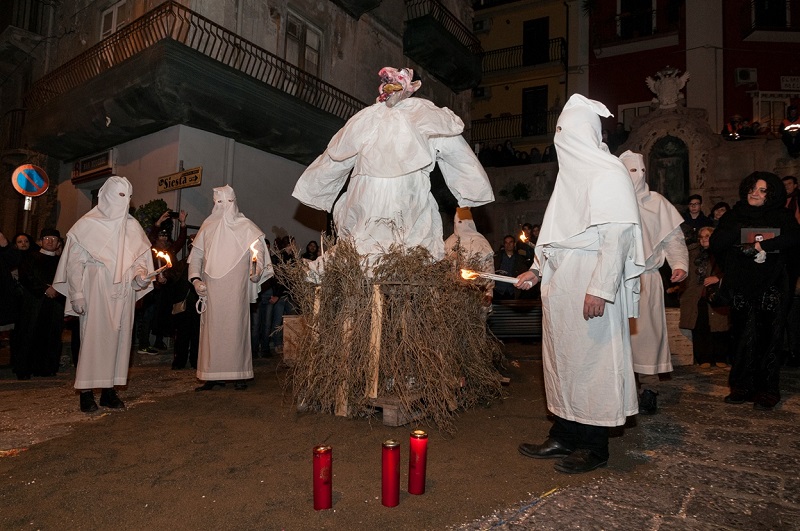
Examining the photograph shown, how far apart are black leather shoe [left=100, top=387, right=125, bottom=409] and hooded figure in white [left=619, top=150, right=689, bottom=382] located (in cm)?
440

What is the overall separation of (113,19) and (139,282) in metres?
11.2

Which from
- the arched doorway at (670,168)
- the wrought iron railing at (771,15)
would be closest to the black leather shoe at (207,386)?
the arched doorway at (670,168)

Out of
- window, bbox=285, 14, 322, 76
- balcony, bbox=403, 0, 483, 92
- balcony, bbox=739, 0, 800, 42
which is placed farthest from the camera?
balcony, bbox=739, 0, 800, 42

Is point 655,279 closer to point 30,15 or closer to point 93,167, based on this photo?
point 93,167

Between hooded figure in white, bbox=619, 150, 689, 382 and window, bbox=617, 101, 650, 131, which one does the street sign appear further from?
window, bbox=617, 101, 650, 131

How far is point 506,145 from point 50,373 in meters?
17.0

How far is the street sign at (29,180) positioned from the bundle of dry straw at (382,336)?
33.5 feet

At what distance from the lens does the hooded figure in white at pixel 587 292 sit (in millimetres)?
3076

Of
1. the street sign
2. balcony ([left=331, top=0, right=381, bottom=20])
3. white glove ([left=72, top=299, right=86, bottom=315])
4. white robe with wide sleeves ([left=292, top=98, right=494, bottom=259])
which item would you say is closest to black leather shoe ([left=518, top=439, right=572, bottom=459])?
white robe with wide sleeves ([left=292, top=98, right=494, bottom=259])

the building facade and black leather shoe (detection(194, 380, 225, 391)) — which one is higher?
the building facade

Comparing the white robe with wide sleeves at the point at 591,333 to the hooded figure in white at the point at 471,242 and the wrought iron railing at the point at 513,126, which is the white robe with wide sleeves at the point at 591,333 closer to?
the hooded figure in white at the point at 471,242

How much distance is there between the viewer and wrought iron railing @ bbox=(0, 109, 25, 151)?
1603 centimetres

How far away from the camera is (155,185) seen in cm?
1164

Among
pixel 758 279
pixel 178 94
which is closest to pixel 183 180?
pixel 178 94
